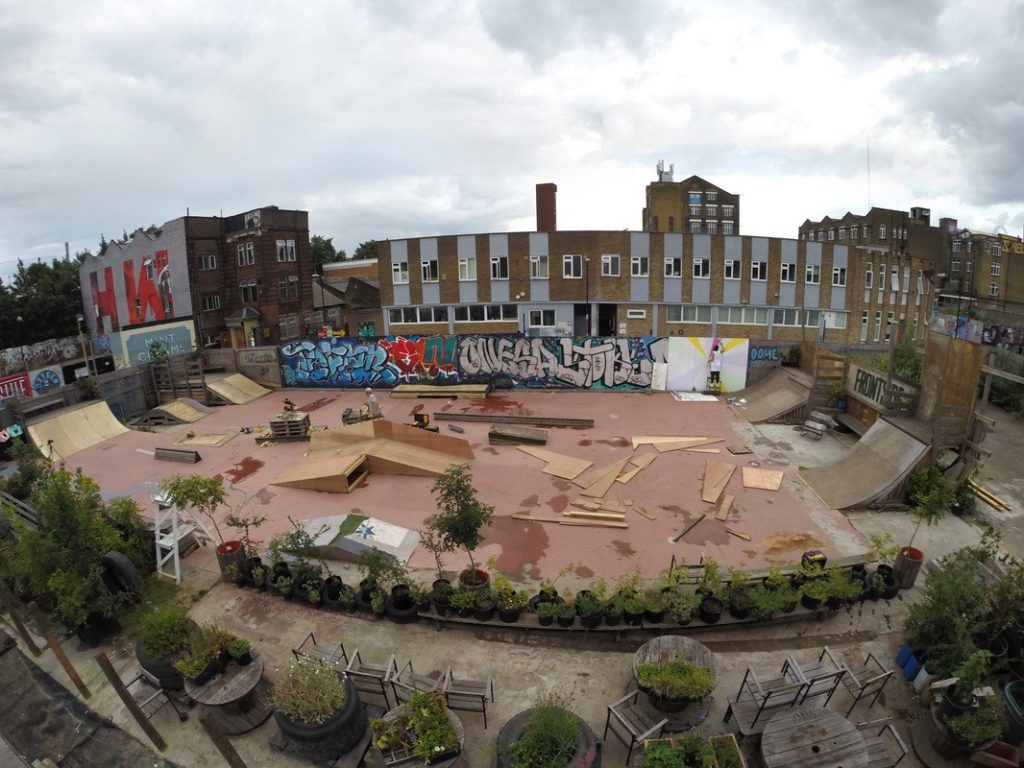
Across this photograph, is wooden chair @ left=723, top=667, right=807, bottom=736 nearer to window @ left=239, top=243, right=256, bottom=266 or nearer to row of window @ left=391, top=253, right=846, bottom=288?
row of window @ left=391, top=253, right=846, bottom=288

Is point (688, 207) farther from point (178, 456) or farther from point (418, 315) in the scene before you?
point (178, 456)

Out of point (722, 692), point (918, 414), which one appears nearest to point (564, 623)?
point (722, 692)

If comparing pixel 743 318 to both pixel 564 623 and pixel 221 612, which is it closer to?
pixel 564 623

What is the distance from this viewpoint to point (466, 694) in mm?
6738

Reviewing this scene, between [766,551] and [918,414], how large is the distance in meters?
5.95

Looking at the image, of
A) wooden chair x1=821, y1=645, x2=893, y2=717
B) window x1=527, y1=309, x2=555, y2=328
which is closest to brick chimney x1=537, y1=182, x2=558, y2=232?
window x1=527, y1=309, x2=555, y2=328

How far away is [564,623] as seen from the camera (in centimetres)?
822

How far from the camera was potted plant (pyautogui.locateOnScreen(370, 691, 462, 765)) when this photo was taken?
19.5ft

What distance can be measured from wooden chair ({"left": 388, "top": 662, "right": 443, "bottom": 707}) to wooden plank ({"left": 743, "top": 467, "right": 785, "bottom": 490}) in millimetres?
9433

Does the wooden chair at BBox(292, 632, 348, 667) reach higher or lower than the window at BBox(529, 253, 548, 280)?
lower

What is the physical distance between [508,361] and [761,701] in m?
18.3

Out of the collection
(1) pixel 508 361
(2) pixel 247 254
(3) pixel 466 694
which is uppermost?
(2) pixel 247 254

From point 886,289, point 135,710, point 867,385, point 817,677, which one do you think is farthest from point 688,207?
point 135,710

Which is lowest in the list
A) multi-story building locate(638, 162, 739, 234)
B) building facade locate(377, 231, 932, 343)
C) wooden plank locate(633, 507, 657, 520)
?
wooden plank locate(633, 507, 657, 520)
